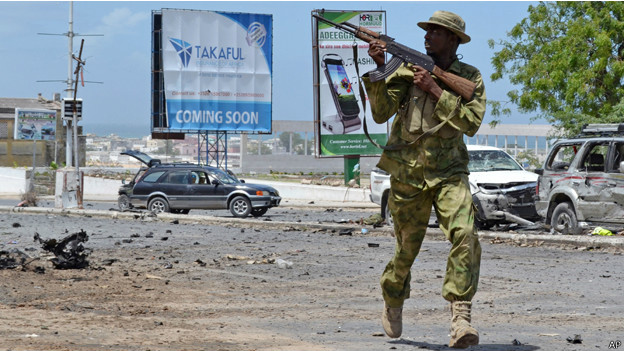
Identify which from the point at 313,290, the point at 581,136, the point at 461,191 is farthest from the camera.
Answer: the point at 581,136

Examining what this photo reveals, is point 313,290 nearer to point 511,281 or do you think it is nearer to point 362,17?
point 511,281

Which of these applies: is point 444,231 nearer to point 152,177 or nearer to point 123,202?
point 152,177

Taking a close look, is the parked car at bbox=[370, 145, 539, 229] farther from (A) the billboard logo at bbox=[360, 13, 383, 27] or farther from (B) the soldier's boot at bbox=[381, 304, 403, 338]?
(A) the billboard logo at bbox=[360, 13, 383, 27]

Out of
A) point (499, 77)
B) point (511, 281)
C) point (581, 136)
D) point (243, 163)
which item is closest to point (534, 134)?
point (243, 163)

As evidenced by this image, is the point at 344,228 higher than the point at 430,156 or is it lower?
lower

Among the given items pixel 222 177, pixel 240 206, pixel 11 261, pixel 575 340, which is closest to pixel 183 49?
pixel 222 177

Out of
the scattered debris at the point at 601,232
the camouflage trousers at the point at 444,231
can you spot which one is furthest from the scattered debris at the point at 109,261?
the scattered debris at the point at 601,232

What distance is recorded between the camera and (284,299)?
9.23m

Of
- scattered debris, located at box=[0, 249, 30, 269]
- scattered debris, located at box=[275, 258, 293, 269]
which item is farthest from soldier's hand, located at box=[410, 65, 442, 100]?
scattered debris, located at box=[0, 249, 30, 269]

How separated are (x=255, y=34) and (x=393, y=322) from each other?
4091 centimetres

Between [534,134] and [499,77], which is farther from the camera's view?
[534,134]

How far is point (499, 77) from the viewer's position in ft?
120

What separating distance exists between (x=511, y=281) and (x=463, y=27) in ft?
15.9

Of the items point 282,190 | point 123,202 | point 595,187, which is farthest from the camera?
point 282,190
